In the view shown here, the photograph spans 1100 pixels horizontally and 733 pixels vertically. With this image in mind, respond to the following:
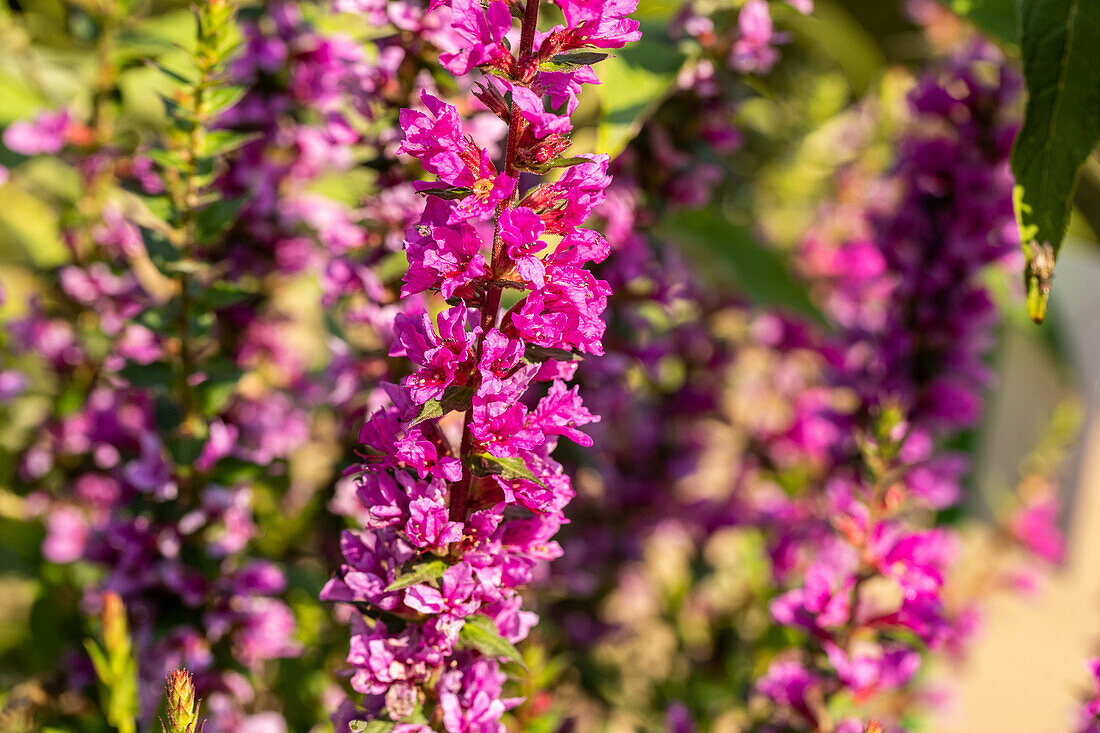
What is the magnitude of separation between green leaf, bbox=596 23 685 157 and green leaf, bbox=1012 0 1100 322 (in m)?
0.26

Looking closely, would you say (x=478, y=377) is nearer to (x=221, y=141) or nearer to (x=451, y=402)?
(x=451, y=402)

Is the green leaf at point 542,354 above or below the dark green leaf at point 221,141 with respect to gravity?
above

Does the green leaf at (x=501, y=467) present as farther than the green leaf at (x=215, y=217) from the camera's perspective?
No

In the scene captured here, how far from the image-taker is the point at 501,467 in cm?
47

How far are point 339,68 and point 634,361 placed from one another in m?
0.37

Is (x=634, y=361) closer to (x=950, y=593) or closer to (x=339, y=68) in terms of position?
(x=339, y=68)

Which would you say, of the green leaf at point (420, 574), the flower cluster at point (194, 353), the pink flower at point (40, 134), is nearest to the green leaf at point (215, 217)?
the flower cluster at point (194, 353)

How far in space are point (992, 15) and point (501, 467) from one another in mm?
632

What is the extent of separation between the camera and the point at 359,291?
2.37ft

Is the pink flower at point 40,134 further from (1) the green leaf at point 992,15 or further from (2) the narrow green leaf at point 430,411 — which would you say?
(1) the green leaf at point 992,15

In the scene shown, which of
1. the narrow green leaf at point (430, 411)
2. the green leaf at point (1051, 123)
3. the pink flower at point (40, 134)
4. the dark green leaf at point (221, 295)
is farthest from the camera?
the pink flower at point (40, 134)

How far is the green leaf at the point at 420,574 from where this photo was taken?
46 cm

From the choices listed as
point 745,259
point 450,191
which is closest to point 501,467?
point 450,191

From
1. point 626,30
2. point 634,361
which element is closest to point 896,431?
point 634,361
